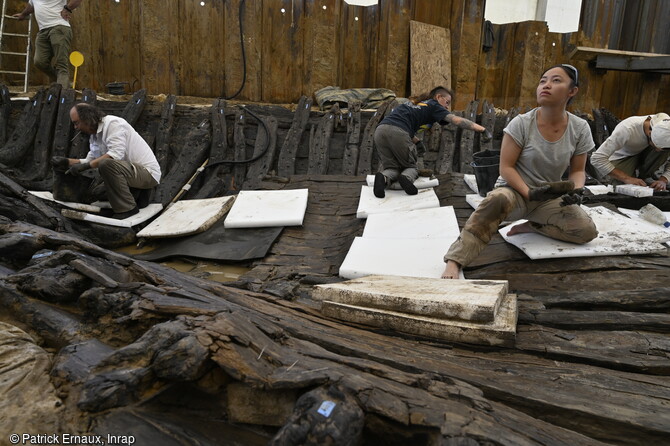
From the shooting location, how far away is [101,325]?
2.12 metres

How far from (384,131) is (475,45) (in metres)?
5.85

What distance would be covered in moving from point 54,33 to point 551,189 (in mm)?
8154

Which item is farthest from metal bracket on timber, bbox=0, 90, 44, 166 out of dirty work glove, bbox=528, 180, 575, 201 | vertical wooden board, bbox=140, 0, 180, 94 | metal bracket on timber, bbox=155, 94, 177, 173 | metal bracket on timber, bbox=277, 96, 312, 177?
dirty work glove, bbox=528, 180, 575, 201

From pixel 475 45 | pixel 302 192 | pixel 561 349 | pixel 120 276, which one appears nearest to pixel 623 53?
pixel 475 45

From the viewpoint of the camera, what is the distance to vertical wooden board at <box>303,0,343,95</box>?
9.27m

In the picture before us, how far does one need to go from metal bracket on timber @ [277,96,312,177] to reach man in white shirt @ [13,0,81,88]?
4016 mm

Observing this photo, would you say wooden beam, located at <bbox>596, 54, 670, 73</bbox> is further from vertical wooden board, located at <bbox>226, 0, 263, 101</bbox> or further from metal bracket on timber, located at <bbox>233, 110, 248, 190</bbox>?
metal bracket on timber, located at <bbox>233, 110, 248, 190</bbox>

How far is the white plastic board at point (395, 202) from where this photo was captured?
4961mm

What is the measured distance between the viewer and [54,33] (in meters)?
7.84

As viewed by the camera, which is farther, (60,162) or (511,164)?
(60,162)

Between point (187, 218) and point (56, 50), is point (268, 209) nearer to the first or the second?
point (187, 218)

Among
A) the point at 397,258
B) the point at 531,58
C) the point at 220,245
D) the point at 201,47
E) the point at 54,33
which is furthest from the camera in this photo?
the point at 531,58

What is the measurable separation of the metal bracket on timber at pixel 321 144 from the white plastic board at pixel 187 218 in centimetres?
157

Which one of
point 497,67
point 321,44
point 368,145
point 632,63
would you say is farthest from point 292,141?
point 632,63
